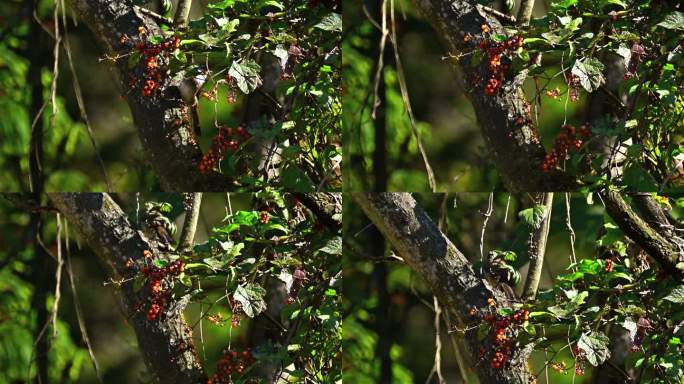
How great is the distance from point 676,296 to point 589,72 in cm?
63

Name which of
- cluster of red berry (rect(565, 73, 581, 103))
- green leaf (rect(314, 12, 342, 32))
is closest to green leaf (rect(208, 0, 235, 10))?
green leaf (rect(314, 12, 342, 32))

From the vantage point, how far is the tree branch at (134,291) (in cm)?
293

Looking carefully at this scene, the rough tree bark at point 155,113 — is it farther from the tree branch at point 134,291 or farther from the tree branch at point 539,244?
the tree branch at point 539,244

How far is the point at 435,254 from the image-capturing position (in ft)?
9.65

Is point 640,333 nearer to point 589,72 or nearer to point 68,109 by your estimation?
point 589,72

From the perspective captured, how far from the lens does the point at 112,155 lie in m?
2.91

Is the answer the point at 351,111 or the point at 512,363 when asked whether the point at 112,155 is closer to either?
the point at 351,111

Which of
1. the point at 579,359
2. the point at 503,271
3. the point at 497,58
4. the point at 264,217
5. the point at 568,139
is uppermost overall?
the point at 497,58

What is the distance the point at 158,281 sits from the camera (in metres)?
2.92

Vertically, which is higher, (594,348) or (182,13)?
(182,13)

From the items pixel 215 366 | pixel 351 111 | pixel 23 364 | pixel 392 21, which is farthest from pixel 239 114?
pixel 23 364

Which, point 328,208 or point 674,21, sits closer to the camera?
point 674,21

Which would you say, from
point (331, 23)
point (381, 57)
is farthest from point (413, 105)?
point (331, 23)

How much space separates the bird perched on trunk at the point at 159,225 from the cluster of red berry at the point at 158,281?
0.06 m
